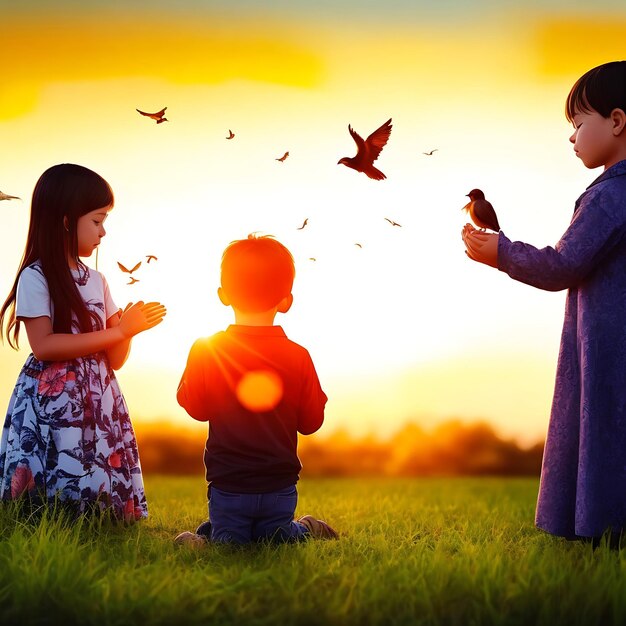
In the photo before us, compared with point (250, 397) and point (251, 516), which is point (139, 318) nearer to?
point (250, 397)

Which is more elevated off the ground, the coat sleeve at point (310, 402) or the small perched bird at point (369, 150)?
the small perched bird at point (369, 150)

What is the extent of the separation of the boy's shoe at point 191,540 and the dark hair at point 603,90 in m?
3.24

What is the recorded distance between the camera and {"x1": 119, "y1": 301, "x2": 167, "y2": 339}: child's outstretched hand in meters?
4.80

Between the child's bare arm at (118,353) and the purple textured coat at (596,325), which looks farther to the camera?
the child's bare arm at (118,353)

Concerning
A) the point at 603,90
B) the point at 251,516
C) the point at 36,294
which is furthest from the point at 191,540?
the point at 603,90

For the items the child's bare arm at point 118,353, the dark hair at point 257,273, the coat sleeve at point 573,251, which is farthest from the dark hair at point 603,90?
the child's bare arm at point 118,353

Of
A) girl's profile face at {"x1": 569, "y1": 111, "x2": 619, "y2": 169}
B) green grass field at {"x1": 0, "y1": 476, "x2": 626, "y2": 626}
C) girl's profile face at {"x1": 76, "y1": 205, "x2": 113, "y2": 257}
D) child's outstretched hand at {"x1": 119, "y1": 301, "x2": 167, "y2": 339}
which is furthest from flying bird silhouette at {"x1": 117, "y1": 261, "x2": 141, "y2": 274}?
girl's profile face at {"x1": 569, "y1": 111, "x2": 619, "y2": 169}

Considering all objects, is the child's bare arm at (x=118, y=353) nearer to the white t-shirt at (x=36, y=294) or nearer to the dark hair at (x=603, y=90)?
the white t-shirt at (x=36, y=294)

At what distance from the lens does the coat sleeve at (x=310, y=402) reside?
4.30 metres

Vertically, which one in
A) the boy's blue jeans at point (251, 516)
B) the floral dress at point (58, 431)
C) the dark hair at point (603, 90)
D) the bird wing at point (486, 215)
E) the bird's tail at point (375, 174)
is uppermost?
the dark hair at point (603, 90)

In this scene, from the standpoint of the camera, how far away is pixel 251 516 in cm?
427

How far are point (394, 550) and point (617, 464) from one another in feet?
4.26

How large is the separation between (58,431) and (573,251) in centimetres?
331

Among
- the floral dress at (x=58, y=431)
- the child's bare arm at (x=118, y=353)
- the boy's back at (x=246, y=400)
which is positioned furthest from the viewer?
the child's bare arm at (x=118, y=353)
